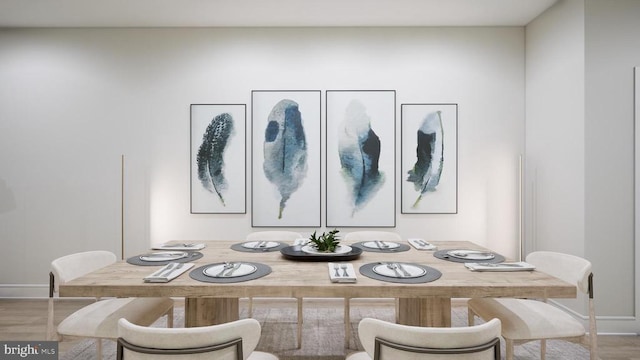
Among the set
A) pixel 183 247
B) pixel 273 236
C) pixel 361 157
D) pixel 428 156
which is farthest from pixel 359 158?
pixel 183 247

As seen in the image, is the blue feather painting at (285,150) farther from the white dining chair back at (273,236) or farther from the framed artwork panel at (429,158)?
the framed artwork panel at (429,158)

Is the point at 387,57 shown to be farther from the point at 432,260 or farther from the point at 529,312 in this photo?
the point at 529,312

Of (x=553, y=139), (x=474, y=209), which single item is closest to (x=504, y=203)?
(x=474, y=209)

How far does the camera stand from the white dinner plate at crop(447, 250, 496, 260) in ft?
6.64

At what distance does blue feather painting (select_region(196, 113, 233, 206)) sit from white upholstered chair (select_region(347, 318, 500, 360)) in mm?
2645

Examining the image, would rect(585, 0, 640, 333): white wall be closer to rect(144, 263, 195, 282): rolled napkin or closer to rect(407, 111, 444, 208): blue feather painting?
rect(407, 111, 444, 208): blue feather painting

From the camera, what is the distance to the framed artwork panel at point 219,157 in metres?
3.57

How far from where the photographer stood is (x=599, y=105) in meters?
2.81

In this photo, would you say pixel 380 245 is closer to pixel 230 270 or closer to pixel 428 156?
pixel 230 270

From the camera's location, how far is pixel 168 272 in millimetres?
1707

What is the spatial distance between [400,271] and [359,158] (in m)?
1.93

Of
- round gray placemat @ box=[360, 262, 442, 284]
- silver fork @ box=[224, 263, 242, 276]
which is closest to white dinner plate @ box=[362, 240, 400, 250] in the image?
round gray placemat @ box=[360, 262, 442, 284]

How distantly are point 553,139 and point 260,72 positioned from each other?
107 inches

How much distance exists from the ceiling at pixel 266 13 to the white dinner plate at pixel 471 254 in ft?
7.00
